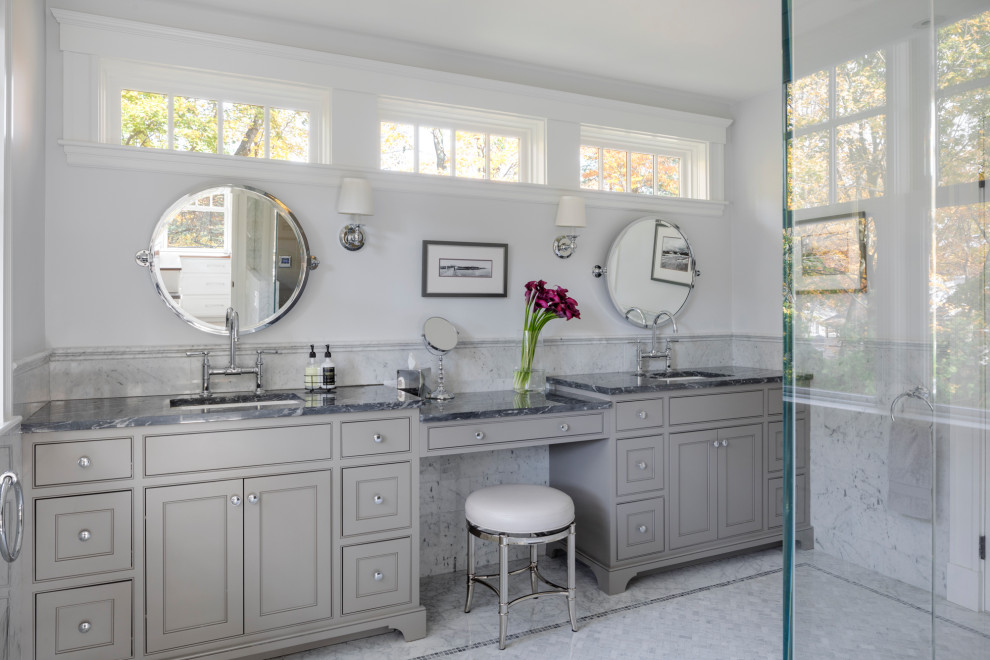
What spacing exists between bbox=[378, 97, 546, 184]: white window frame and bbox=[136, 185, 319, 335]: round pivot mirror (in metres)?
0.57

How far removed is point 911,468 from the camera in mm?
1157

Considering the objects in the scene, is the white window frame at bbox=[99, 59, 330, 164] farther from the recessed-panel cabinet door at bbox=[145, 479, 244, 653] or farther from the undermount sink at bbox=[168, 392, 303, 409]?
the recessed-panel cabinet door at bbox=[145, 479, 244, 653]

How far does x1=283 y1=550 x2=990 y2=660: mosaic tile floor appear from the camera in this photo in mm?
1146

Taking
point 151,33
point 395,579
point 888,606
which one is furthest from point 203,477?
point 888,606

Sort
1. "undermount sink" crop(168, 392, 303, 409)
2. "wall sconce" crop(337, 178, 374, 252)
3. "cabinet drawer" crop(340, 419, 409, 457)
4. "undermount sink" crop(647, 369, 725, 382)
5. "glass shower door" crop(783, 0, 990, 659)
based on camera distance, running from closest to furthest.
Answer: "glass shower door" crop(783, 0, 990, 659), "cabinet drawer" crop(340, 419, 409, 457), "undermount sink" crop(168, 392, 303, 409), "wall sconce" crop(337, 178, 374, 252), "undermount sink" crop(647, 369, 725, 382)

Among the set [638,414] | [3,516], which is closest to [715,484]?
[638,414]

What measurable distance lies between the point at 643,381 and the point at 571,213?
927mm

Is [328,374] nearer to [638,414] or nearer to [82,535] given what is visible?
[82,535]

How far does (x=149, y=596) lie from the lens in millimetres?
2084

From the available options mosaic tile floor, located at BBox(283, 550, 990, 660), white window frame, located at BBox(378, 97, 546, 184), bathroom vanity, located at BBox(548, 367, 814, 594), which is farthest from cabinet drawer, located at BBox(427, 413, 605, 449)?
white window frame, located at BBox(378, 97, 546, 184)

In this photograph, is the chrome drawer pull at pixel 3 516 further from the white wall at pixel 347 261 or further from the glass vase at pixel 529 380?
the glass vase at pixel 529 380

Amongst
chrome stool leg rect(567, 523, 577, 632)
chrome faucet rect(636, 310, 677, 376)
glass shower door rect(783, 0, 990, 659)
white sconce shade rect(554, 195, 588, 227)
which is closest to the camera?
glass shower door rect(783, 0, 990, 659)

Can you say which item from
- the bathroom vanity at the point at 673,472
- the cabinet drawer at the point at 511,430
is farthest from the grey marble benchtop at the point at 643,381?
the cabinet drawer at the point at 511,430

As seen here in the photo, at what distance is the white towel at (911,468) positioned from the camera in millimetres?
1138
